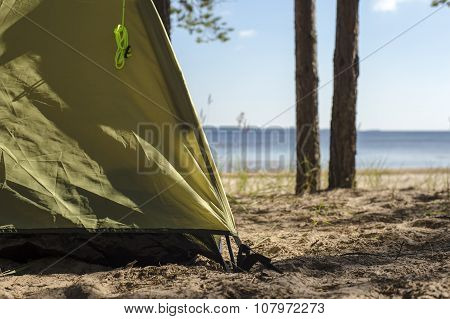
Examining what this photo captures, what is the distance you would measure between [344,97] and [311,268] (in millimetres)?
3590

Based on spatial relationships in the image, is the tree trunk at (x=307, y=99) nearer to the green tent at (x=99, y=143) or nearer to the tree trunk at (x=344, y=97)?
the tree trunk at (x=344, y=97)

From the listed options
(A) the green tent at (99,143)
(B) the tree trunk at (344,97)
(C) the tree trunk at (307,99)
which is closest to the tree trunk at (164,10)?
(C) the tree trunk at (307,99)

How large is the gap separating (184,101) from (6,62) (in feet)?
3.68

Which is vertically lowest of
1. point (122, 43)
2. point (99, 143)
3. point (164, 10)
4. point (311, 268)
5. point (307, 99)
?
point (311, 268)

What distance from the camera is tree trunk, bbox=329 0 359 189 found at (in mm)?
6125

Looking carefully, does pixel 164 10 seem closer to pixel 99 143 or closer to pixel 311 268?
pixel 99 143

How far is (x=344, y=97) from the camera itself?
6.22 m

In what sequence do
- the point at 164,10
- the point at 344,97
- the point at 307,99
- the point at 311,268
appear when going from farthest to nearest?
the point at 307,99
the point at 344,97
the point at 164,10
the point at 311,268

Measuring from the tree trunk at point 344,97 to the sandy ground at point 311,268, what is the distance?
125 cm

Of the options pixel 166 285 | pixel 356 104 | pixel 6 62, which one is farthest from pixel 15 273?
pixel 356 104

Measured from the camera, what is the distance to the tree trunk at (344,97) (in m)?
6.12

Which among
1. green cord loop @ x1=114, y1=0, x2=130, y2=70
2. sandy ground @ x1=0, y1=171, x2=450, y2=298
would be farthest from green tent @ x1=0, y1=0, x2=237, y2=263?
sandy ground @ x1=0, y1=171, x2=450, y2=298

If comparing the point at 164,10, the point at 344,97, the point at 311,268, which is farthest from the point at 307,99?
the point at 311,268
